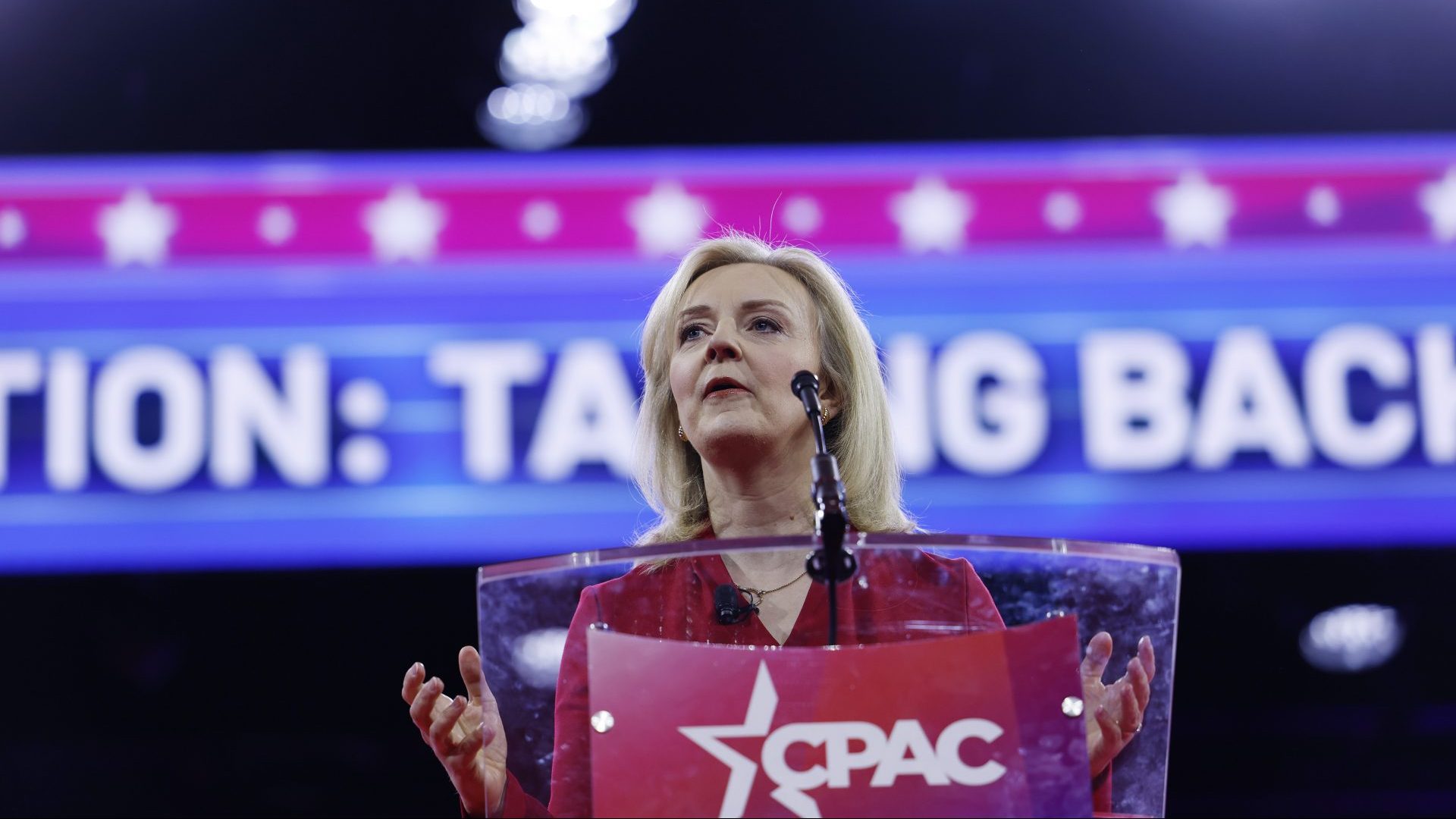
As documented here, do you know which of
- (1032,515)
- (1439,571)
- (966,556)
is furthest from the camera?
(1439,571)

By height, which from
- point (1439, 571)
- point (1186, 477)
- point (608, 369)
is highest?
point (608, 369)

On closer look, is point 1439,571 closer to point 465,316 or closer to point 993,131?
point 993,131

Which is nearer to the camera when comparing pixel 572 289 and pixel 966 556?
pixel 966 556

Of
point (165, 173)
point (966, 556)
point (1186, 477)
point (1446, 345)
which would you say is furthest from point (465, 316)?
point (966, 556)

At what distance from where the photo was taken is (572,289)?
3734 mm

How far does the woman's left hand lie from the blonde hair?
741 mm

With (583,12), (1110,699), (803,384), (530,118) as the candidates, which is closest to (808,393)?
(803,384)

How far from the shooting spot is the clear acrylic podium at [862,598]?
122cm

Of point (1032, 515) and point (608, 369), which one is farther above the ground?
point (608, 369)

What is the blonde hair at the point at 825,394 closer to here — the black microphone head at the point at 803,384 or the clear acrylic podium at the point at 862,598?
the black microphone head at the point at 803,384

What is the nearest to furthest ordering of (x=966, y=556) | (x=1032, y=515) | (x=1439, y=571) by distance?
1. (x=966, y=556)
2. (x=1032, y=515)
3. (x=1439, y=571)

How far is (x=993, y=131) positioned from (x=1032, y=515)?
1.02m

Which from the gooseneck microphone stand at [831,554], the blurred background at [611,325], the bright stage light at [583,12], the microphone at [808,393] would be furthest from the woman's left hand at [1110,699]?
the bright stage light at [583,12]

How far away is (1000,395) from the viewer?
369cm
